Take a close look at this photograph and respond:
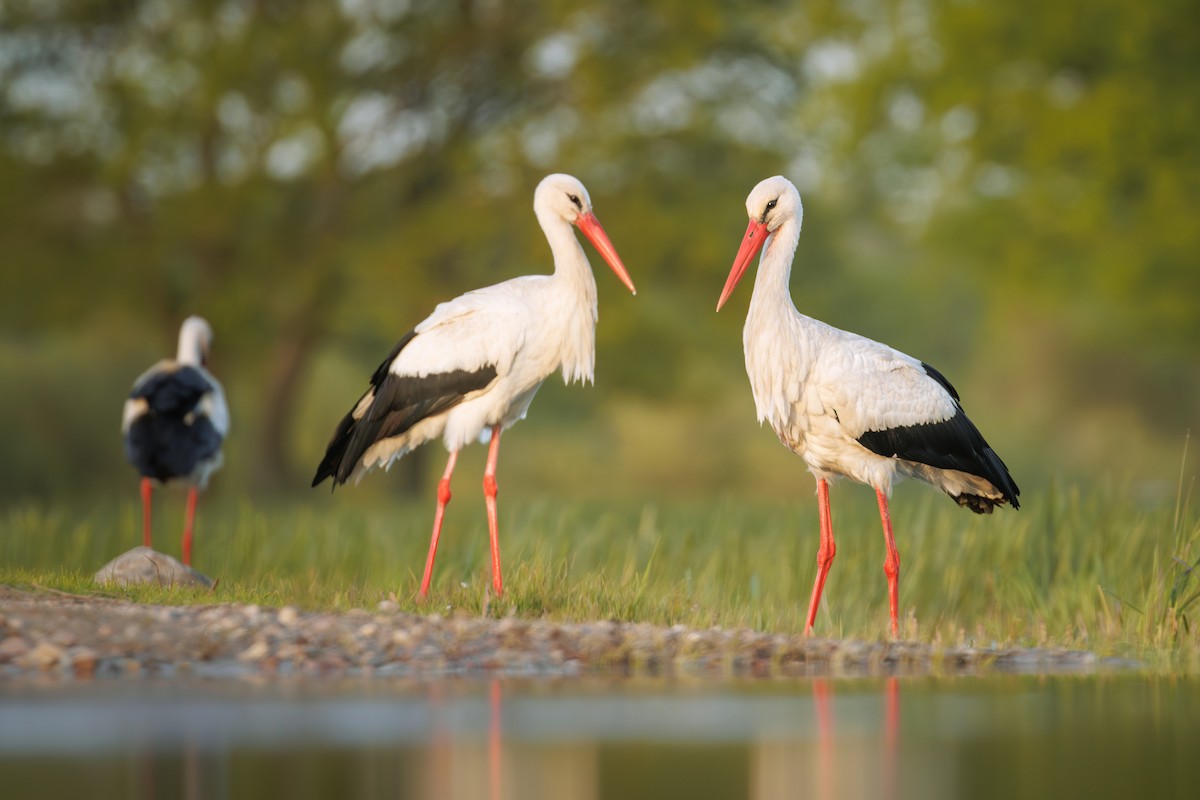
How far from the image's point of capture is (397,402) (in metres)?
9.66

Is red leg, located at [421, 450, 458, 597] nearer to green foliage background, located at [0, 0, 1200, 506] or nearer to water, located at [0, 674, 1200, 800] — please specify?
water, located at [0, 674, 1200, 800]

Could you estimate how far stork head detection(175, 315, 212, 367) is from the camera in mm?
15242

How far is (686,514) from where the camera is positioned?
16.7 m

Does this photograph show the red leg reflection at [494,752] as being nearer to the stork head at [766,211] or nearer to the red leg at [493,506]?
the red leg at [493,506]

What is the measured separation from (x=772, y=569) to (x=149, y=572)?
3729 millimetres

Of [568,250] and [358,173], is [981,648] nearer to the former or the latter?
[568,250]

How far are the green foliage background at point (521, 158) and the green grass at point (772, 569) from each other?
9401 millimetres

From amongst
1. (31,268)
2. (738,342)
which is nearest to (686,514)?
(738,342)

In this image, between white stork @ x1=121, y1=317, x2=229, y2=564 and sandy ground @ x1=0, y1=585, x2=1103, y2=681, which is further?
white stork @ x1=121, y1=317, x2=229, y2=564

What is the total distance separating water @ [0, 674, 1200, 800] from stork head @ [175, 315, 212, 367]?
30.8 feet

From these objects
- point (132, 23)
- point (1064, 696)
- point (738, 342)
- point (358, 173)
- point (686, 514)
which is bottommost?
point (1064, 696)

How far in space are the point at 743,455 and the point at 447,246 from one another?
13.0m

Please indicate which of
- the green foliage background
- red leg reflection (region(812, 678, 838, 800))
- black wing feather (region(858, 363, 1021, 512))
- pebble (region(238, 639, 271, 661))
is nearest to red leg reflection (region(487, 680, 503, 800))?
red leg reflection (region(812, 678, 838, 800))

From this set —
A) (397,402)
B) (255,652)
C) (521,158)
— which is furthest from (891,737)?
(521,158)
